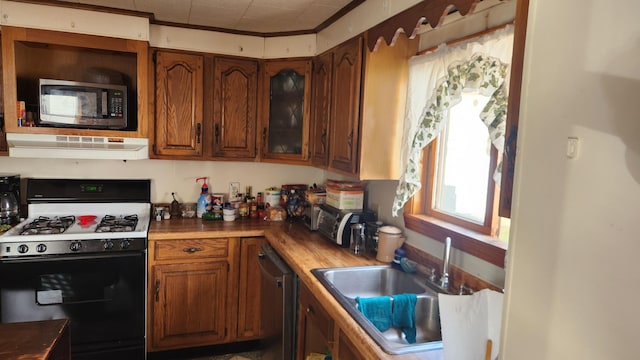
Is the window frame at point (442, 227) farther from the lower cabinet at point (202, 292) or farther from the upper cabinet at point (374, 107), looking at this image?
the lower cabinet at point (202, 292)

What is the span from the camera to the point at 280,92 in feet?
10.1

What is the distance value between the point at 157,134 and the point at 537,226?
2.73m

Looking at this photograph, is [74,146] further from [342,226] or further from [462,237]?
[462,237]

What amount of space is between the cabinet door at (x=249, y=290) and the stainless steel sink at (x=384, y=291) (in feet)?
3.24

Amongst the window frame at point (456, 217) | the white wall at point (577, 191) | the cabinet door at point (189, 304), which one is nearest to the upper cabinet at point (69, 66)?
the cabinet door at point (189, 304)

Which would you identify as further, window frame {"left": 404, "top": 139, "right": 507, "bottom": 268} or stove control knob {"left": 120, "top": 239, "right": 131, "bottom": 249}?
stove control knob {"left": 120, "top": 239, "right": 131, "bottom": 249}

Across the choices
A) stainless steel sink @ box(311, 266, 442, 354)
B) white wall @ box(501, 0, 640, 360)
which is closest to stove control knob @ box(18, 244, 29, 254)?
stainless steel sink @ box(311, 266, 442, 354)

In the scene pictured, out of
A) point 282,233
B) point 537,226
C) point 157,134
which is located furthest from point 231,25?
point 537,226

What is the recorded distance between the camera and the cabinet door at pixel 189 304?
8.95 ft

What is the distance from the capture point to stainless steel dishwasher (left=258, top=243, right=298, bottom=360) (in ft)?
7.13

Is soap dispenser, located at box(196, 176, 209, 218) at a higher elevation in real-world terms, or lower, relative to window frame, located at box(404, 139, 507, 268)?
lower

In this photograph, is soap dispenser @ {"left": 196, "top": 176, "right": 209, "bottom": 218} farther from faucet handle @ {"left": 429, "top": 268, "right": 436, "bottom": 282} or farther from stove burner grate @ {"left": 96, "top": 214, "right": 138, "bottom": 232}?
faucet handle @ {"left": 429, "top": 268, "right": 436, "bottom": 282}

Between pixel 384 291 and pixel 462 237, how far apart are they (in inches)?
20.5

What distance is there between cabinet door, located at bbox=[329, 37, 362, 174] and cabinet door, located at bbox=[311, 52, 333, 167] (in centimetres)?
7
